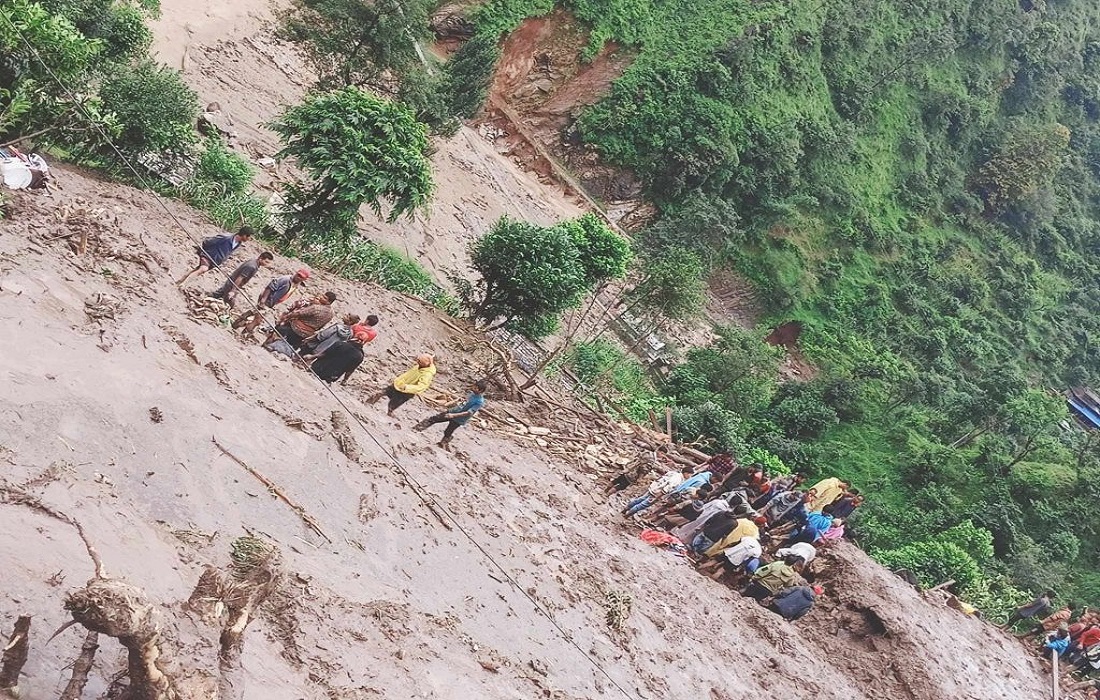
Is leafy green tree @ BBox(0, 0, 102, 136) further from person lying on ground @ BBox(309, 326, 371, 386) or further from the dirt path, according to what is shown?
person lying on ground @ BBox(309, 326, 371, 386)

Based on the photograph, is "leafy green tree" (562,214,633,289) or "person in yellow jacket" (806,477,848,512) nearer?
"person in yellow jacket" (806,477,848,512)

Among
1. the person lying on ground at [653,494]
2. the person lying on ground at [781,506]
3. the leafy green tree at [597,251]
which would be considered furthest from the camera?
the leafy green tree at [597,251]

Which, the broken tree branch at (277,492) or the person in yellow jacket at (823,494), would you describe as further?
the person in yellow jacket at (823,494)

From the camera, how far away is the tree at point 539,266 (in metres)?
17.4

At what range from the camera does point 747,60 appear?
111 feet

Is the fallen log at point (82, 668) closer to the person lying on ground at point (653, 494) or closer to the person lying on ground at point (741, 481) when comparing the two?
the person lying on ground at point (653, 494)

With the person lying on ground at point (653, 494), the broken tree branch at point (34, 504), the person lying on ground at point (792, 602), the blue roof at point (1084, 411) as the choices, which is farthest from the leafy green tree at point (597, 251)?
the blue roof at point (1084, 411)

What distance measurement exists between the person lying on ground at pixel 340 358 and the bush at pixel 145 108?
19.8 feet

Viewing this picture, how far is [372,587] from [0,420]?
3.19 meters

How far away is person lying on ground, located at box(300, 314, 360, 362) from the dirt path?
0.53 meters

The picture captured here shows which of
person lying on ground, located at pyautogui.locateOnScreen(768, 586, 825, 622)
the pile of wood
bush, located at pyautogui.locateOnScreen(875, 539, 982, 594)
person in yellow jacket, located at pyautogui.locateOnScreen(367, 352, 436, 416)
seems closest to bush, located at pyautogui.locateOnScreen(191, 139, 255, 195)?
the pile of wood

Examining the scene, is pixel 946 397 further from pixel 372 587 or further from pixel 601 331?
pixel 372 587

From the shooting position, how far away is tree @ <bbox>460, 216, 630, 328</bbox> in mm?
17438

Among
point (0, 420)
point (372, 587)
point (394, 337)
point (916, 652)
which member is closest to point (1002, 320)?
point (916, 652)
